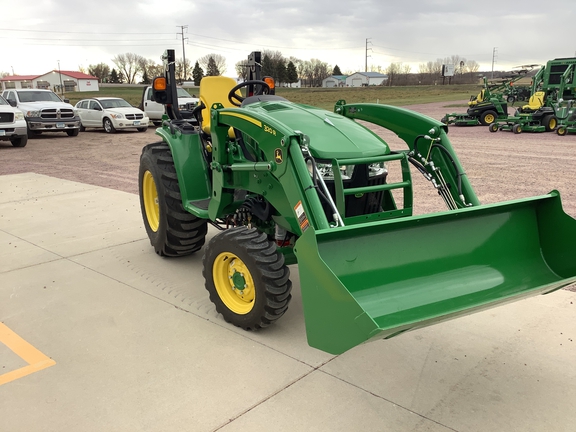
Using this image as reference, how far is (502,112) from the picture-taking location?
2034 centimetres

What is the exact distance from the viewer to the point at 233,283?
3.78 metres

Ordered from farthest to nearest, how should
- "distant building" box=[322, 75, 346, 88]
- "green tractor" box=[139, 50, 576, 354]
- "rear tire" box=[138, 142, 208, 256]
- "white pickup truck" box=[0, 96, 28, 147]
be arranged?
"distant building" box=[322, 75, 346, 88] < "white pickup truck" box=[0, 96, 28, 147] < "rear tire" box=[138, 142, 208, 256] < "green tractor" box=[139, 50, 576, 354]

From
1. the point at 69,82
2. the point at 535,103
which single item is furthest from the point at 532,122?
the point at 69,82

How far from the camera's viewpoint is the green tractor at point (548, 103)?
17734mm

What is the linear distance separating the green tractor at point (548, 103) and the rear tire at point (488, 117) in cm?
78

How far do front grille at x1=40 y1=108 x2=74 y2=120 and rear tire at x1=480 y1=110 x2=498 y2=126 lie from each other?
51.7 ft

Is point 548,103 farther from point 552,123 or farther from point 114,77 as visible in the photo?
point 114,77

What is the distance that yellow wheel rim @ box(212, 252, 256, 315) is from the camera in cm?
364

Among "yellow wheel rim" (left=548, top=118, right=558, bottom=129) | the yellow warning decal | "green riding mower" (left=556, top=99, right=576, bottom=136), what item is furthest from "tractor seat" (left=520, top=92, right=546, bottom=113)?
the yellow warning decal

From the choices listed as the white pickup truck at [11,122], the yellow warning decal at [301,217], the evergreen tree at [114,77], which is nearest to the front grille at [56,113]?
the white pickup truck at [11,122]

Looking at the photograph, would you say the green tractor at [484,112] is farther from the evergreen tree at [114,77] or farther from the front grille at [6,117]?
the evergreen tree at [114,77]

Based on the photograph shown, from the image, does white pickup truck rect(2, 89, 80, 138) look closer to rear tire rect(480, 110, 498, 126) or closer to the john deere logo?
rear tire rect(480, 110, 498, 126)

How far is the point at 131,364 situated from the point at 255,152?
5.82 ft

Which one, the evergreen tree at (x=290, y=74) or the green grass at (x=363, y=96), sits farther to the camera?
the evergreen tree at (x=290, y=74)
